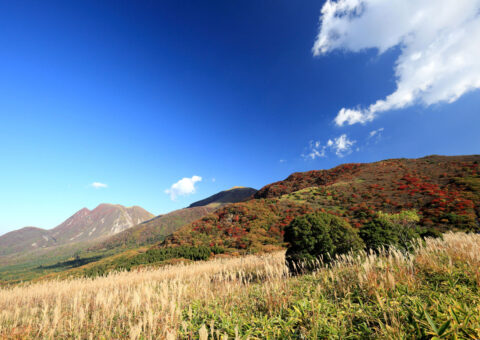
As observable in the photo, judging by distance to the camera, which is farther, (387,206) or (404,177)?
(404,177)

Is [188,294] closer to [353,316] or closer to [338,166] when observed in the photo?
[353,316]

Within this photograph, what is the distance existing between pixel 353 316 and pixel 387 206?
30013 millimetres

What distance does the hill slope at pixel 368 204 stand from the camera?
2127cm

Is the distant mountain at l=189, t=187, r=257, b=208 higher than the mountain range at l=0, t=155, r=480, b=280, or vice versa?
the distant mountain at l=189, t=187, r=257, b=208

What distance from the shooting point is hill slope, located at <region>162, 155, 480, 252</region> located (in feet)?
69.8

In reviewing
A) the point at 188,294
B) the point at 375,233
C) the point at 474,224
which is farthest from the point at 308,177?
the point at 188,294

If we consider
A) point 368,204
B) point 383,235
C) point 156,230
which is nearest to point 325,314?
point 383,235

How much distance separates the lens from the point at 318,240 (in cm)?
689

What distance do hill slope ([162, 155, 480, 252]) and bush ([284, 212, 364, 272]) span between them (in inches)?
466

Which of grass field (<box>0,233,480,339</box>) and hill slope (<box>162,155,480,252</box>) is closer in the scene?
grass field (<box>0,233,480,339</box>)

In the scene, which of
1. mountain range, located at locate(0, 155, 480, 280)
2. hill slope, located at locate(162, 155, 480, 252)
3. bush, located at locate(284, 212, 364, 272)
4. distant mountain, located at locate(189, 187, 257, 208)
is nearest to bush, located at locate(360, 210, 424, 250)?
bush, located at locate(284, 212, 364, 272)

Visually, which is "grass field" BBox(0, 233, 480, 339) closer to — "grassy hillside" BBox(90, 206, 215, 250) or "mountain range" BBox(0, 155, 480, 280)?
"mountain range" BBox(0, 155, 480, 280)

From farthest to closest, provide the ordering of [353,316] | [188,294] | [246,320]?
1. [188,294]
2. [246,320]
3. [353,316]

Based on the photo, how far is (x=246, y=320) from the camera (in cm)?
293
